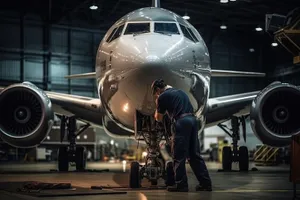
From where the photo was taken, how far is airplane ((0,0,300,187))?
31.2 feet

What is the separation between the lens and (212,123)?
16.5 metres

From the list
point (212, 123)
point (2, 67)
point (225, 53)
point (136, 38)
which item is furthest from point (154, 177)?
point (225, 53)

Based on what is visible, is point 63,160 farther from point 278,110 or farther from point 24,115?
point 278,110

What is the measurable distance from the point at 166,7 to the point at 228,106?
20622 millimetres

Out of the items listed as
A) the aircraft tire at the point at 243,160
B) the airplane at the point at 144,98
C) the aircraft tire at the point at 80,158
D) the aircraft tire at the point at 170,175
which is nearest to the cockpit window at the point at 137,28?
the airplane at the point at 144,98

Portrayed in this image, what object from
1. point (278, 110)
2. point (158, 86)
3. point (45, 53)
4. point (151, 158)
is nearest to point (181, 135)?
point (158, 86)

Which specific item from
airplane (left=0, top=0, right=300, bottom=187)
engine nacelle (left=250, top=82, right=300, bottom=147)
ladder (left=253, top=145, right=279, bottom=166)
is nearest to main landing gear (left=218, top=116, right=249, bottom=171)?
airplane (left=0, top=0, right=300, bottom=187)

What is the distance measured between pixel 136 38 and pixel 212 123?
6.66m

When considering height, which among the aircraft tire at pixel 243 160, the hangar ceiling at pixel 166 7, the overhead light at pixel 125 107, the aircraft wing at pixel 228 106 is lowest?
the aircraft tire at pixel 243 160

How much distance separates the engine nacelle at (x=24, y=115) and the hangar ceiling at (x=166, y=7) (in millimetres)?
19914

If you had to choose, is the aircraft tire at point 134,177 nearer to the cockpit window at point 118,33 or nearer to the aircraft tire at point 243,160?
the cockpit window at point 118,33

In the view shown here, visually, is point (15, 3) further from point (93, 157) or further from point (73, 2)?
point (93, 157)

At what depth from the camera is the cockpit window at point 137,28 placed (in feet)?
36.4

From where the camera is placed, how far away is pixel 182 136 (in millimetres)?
8453
